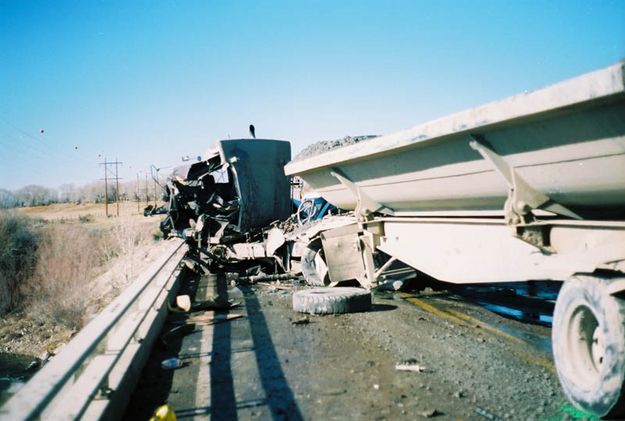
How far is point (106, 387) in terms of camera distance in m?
3.32

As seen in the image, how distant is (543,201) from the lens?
360 centimetres

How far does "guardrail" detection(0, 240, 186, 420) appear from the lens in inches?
83.9

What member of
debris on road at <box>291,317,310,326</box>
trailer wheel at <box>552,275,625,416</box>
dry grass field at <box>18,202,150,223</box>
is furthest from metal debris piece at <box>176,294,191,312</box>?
dry grass field at <box>18,202,150,223</box>

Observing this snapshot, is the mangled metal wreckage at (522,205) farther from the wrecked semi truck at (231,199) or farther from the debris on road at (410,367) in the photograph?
the wrecked semi truck at (231,199)

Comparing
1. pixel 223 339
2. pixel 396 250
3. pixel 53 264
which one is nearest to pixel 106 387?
pixel 223 339

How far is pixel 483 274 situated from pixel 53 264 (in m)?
24.8

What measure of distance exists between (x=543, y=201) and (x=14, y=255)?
1129 inches

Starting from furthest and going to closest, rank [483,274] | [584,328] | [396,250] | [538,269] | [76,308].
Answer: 1. [76,308]
2. [396,250]
3. [483,274]
4. [538,269]
5. [584,328]

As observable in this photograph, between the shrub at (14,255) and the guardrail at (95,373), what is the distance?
19511 millimetres

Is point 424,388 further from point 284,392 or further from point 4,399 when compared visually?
point 4,399

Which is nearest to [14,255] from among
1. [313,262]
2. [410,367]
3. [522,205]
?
[313,262]

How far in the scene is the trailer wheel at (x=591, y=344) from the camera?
8.87 ft

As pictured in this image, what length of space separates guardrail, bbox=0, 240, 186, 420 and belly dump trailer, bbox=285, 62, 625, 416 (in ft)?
9.01

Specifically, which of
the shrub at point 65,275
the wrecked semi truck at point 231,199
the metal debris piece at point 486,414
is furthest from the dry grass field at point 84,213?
the metal debris piece at point 486,414
